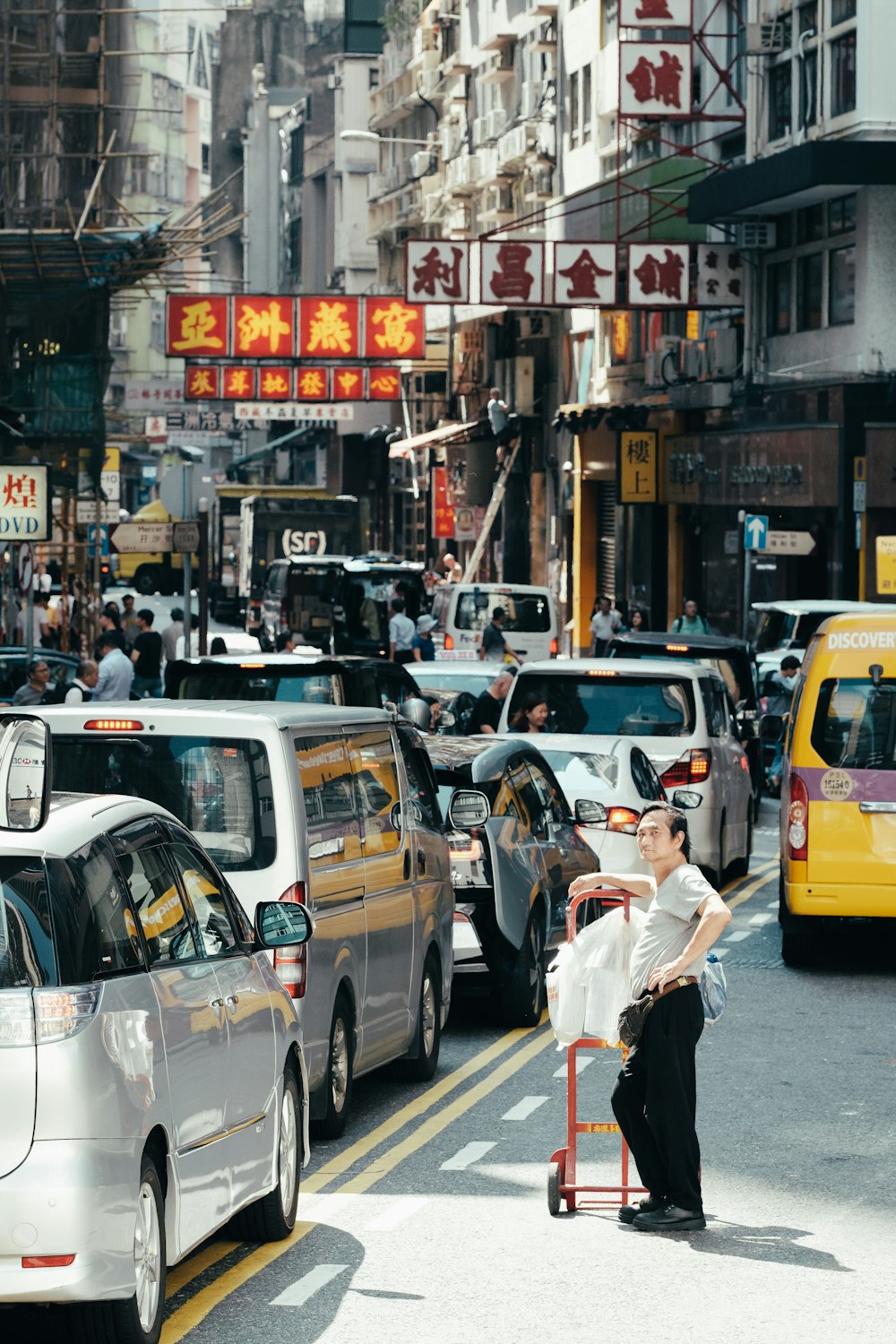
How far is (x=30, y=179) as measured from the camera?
3997 cm

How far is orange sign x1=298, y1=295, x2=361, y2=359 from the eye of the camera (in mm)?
51312

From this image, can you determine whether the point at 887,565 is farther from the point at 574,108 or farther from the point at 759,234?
the point at 574,108

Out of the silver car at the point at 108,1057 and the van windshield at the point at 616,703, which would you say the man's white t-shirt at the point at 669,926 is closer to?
the silver car at the point at 108,1057

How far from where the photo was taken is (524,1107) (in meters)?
11.4

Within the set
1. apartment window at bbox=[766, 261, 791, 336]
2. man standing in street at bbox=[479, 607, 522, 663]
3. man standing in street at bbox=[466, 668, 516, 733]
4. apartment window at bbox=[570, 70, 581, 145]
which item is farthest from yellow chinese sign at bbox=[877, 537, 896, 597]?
apartment window at bbox=[570, 70, 581, 145]

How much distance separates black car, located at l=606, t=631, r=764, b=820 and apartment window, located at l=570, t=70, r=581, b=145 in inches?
1177

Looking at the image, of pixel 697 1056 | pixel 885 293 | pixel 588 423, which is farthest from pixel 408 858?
pixel 588 423

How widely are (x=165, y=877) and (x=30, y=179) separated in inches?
1338

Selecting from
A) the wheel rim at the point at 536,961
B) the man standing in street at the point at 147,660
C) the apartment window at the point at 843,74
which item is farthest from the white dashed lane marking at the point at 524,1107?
the apartment window at the point at 843,74

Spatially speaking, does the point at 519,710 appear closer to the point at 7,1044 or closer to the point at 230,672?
the point at 230,672

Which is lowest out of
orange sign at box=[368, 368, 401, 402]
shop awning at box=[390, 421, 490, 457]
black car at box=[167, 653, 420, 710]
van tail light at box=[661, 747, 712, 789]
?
van tail light at box=[661, 747, 712, 789]

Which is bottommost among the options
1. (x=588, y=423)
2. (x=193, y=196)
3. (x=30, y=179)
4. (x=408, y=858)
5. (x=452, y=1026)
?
(x=452, y=1026)

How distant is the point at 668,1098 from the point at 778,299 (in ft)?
106

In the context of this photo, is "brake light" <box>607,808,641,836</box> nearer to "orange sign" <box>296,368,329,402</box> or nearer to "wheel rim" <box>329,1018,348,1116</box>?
"wheel rim" <box>329,1018,348,1116</box>
